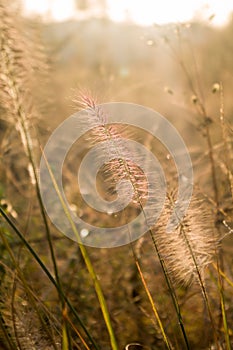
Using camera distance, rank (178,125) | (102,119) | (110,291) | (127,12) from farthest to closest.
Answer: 1. (178,125)
2. (127,12)
3. (110,291)
4. (102,119)

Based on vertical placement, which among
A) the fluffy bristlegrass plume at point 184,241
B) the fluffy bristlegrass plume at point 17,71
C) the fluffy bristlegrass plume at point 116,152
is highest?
the fluffy bristlegrass plume at point 17,71

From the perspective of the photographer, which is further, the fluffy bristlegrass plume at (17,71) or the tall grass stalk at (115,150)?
the fluffy bristlegrass plume at (17,71)

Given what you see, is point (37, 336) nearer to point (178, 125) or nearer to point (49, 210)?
point (49, 210)

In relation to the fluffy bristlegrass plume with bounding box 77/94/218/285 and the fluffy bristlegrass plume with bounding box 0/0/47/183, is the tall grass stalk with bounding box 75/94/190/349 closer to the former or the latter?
the fluffy bristlegrass plume with bounding box 77/94/218/285

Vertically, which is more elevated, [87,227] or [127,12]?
[127,12]

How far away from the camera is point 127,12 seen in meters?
3.79

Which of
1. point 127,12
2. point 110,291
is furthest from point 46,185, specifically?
point 127,12

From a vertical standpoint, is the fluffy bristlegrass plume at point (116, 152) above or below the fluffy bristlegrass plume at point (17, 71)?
below

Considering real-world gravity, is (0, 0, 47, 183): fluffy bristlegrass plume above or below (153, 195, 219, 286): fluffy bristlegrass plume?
above

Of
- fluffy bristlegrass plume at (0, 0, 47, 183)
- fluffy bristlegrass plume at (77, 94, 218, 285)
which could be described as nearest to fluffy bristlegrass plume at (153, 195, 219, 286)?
fluffy bristlegrass plume at (77, 94, 218, 285)

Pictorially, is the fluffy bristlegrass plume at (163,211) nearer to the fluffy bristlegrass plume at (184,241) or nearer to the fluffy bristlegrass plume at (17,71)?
the fluffy bristlegrass plume at (184,241)

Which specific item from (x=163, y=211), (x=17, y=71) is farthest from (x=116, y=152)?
(x=17, y=71)

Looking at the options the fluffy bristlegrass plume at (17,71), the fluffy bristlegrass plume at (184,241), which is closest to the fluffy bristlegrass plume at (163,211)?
the fluffy bristlegrass plume at (184,241)

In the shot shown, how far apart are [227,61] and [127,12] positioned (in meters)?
4.50
